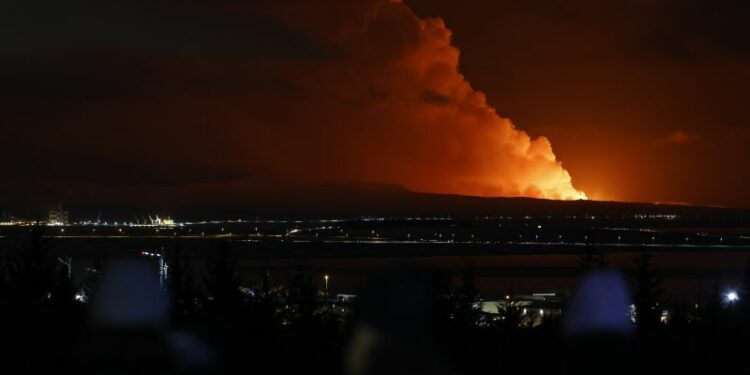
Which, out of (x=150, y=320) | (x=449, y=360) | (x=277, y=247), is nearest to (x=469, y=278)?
(x=150, y=320)

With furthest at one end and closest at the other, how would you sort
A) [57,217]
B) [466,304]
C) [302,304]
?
[57,217] < [466,304] < [302,304]

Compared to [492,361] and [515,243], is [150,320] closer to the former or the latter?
[492,361]

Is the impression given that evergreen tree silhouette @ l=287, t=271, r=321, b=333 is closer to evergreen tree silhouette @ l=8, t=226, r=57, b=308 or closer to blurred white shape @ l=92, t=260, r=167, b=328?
blurred white shape @ l=92, t=260, r=167, b=328

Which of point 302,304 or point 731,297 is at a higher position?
point 302,304

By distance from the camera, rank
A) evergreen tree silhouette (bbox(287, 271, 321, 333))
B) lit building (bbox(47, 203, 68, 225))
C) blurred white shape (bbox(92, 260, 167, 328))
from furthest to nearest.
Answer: lit building (bbox(47, 203, 68, 225)), evergreen tree silhouette (bbox(287, 271, 321, 333)), blurred white shape (bbox(92, 260, 167, 328))

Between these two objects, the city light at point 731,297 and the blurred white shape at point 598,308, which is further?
the city light at point 731,297

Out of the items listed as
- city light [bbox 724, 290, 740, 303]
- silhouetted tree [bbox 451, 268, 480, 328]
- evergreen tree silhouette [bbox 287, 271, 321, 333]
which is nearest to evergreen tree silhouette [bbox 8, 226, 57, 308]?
evergreen tree silhouette [bbox 287, 271, 321, 333]

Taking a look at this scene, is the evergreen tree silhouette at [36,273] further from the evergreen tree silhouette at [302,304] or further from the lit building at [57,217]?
the lit building at [57,217]

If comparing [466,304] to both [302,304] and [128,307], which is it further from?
[128,307]

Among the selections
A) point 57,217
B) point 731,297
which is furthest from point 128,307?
point 57,217

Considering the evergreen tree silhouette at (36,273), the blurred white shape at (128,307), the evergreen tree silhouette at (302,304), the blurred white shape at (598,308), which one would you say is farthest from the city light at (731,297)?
the evergreen tree silhouette at (36,273)

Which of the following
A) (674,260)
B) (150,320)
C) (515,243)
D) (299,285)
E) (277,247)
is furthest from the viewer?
(515,243)
